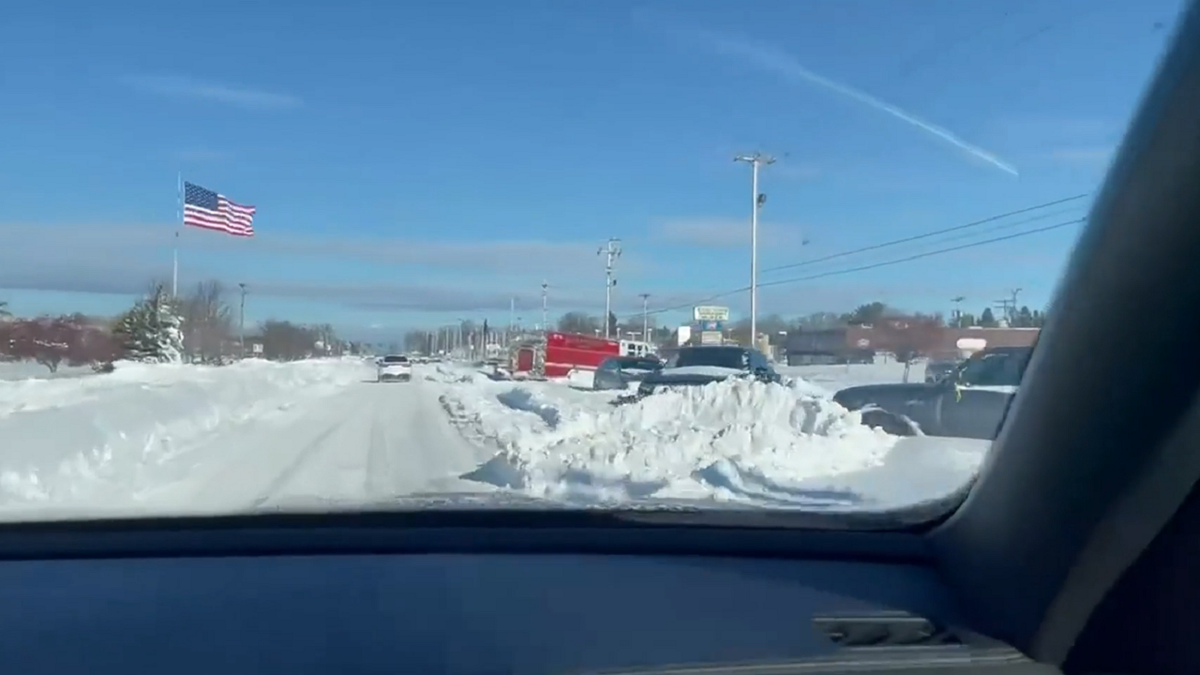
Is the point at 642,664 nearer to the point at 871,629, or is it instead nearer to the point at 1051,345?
the point at 871,629

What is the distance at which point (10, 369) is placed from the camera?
317 inches

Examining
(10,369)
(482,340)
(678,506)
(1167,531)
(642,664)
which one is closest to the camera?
(1167,531)

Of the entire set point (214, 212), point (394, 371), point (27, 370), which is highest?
point (214, 212)

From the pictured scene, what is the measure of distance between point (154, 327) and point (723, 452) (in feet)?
18.5

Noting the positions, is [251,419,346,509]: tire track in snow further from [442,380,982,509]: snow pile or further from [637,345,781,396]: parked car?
[637,345,781,396]: parked car

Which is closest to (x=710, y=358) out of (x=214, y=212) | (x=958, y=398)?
(x=214, y=212)

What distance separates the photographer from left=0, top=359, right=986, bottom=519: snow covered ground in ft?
18.8

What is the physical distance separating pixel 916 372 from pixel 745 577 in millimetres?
2253

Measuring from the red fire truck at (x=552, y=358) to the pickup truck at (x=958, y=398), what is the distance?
13.6m

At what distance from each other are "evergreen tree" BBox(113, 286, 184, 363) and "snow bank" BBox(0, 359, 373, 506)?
0.50 metres

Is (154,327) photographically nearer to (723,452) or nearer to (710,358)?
(723,452)

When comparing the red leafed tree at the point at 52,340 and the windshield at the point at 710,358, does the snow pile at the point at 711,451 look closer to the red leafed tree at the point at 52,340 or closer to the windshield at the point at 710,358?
the windshield at the point at 710,358

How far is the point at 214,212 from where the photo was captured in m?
6.48

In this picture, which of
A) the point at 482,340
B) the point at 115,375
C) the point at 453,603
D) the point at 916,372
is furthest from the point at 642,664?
the point at 115,375
